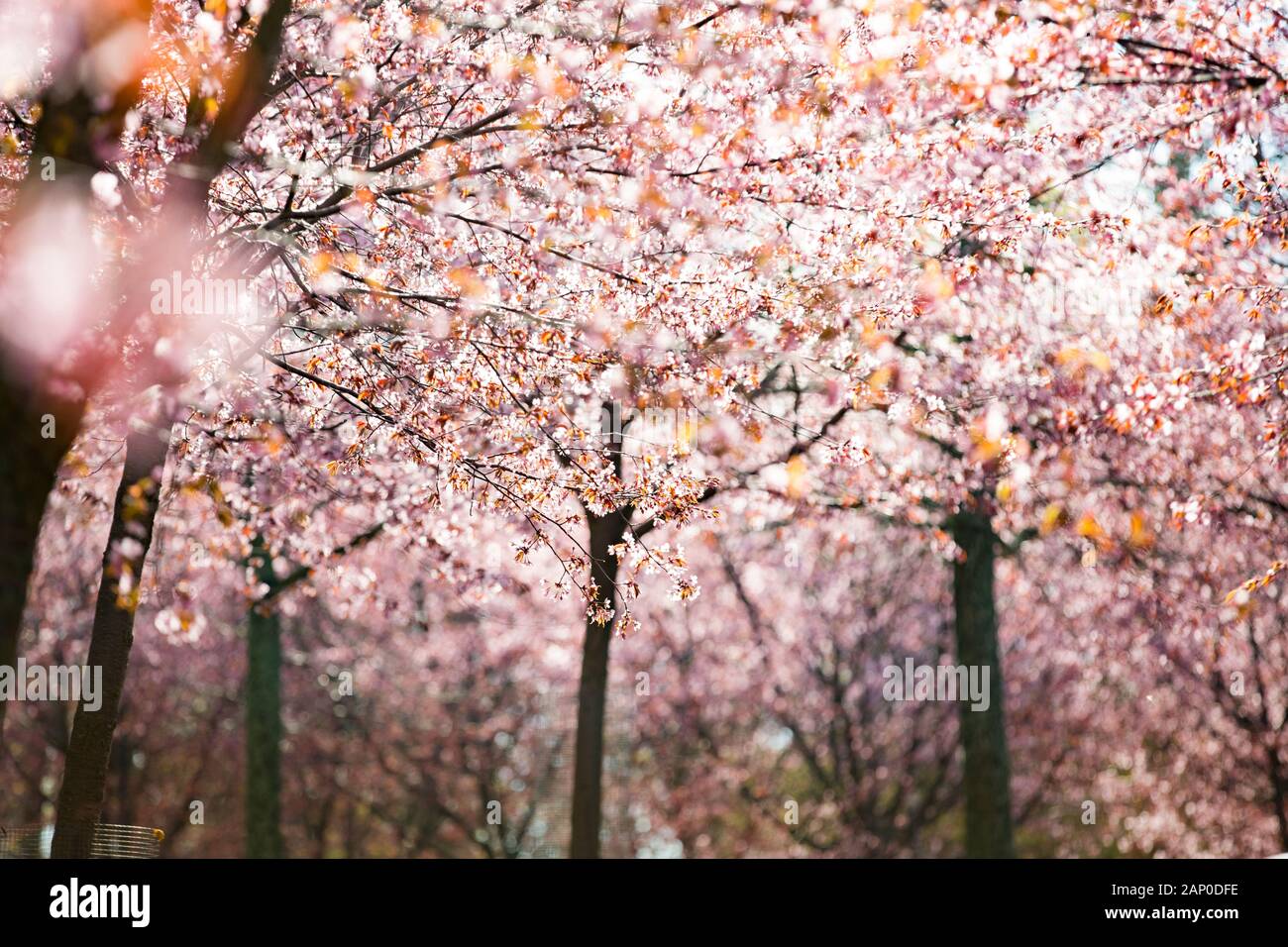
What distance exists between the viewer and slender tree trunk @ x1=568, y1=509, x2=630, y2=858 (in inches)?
524

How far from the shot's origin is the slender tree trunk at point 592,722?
13305 mm

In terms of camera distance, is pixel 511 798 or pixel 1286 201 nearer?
pixel 1286 201

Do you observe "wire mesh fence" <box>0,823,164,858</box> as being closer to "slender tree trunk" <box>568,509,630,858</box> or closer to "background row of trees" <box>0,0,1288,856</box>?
"background row of trees" <box>0,0,1288,856</box>

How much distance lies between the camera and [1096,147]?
9.51 m

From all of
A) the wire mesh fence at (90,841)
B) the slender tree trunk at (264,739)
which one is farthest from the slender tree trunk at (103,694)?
the slender tree trunk at (264,739)

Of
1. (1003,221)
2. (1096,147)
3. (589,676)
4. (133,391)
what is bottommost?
(589,676)

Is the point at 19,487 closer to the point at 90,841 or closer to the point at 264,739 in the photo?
the point at 90,841

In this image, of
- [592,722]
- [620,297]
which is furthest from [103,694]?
[592,722]

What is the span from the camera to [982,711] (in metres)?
15.3

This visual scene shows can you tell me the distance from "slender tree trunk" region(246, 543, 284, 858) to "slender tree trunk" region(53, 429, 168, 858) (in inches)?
336

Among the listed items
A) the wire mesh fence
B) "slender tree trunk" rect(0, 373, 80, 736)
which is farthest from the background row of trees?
the wire mesh fence
